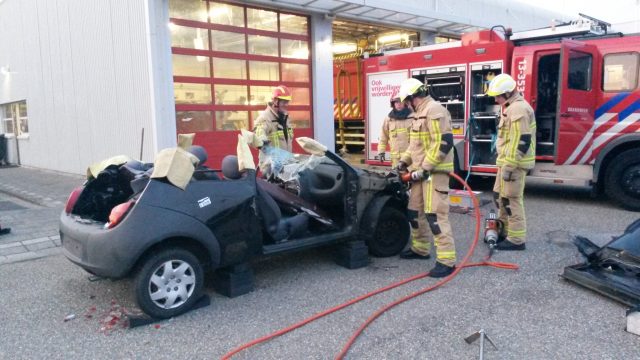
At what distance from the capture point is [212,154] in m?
9.63

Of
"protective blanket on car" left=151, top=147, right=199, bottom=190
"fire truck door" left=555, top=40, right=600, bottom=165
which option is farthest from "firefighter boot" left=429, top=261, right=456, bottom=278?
"fire truck door" left=555, top=40, right=600, bottom=165

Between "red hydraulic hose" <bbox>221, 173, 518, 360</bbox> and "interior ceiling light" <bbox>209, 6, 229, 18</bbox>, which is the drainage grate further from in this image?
"red hydraulic hose" <bbox>221, 173, 518, 360</bbox>

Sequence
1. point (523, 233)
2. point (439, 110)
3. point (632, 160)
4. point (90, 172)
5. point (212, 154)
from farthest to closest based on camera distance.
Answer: point (212, 154) → point (632, 160) → point (523, 233) → point (439, 110) → point (90, 172)

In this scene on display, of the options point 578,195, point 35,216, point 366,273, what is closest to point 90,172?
point 366,273

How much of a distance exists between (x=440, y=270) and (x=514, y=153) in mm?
1690

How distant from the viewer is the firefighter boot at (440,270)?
471 centimetres

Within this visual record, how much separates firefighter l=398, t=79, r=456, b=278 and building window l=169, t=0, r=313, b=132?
536 centimetres

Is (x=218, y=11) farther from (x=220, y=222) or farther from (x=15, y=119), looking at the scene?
(x=15, y=119)

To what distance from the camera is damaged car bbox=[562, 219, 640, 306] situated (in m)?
3.89

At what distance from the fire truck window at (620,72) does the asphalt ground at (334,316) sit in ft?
11.6

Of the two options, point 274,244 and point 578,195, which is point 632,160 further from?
point 274,244

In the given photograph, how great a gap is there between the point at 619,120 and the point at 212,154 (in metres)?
6.90

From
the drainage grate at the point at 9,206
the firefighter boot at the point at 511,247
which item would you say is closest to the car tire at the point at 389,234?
the firefighter boot at the point at 511,247

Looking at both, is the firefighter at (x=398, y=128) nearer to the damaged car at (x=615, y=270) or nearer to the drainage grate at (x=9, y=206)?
the damaged car at (x=615, y=270)
